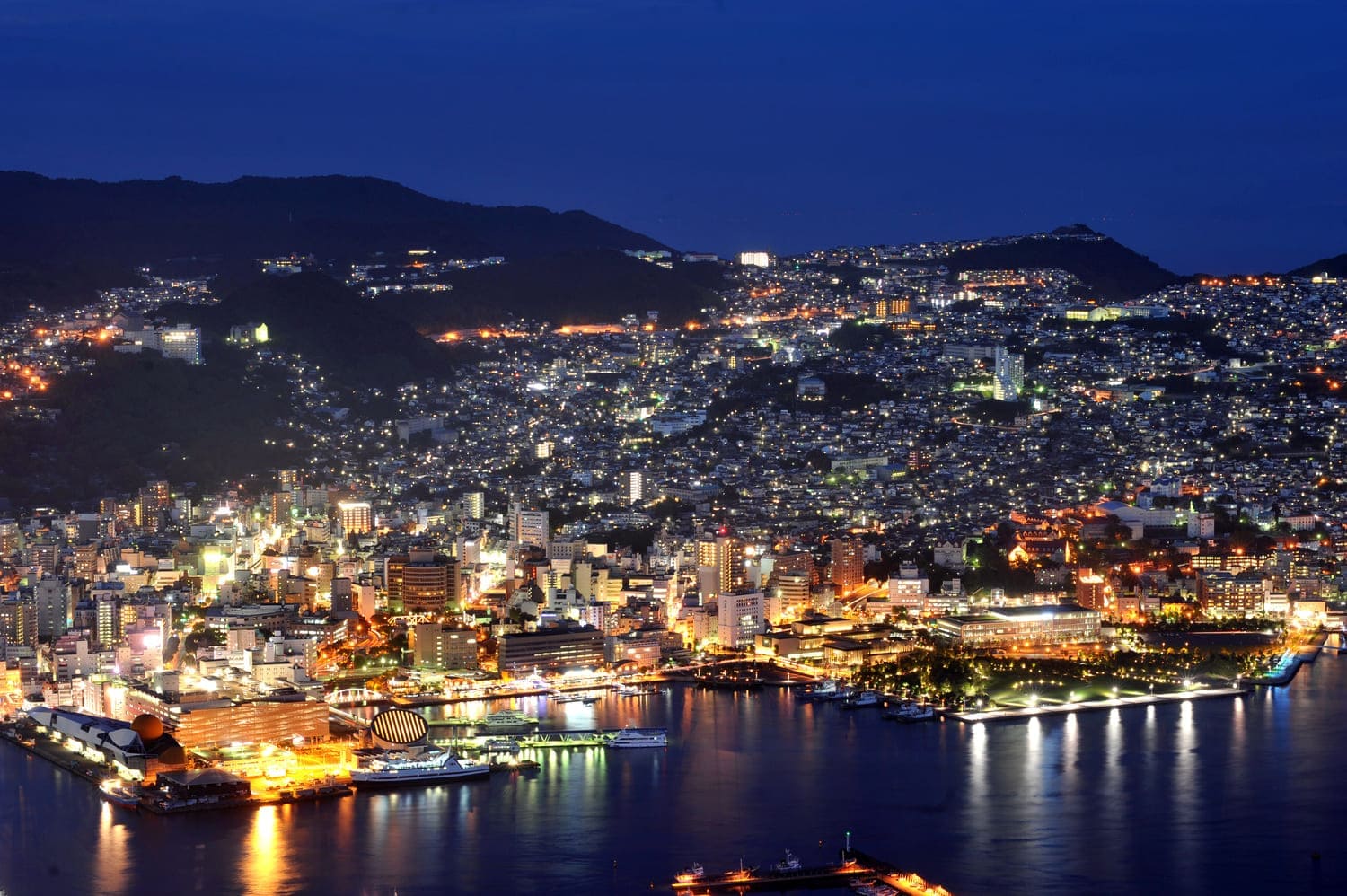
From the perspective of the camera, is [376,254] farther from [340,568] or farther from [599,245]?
[340,568]

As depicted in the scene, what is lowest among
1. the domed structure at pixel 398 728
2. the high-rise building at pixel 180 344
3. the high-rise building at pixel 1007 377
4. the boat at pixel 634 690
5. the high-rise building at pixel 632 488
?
the domed structure at pixel 398 728

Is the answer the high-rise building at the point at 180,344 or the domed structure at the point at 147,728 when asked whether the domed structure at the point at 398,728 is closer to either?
the domed structure at the point at 147,728

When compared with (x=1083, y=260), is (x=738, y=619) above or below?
below

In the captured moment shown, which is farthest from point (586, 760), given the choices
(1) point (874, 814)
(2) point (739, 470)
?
(2) point (739, 470)

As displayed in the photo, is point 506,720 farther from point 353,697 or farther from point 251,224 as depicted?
point 251,224

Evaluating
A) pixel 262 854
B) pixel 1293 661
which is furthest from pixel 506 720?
pixel 1293 661

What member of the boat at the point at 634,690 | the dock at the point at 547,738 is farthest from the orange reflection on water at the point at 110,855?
the boat at the point at 634,690
